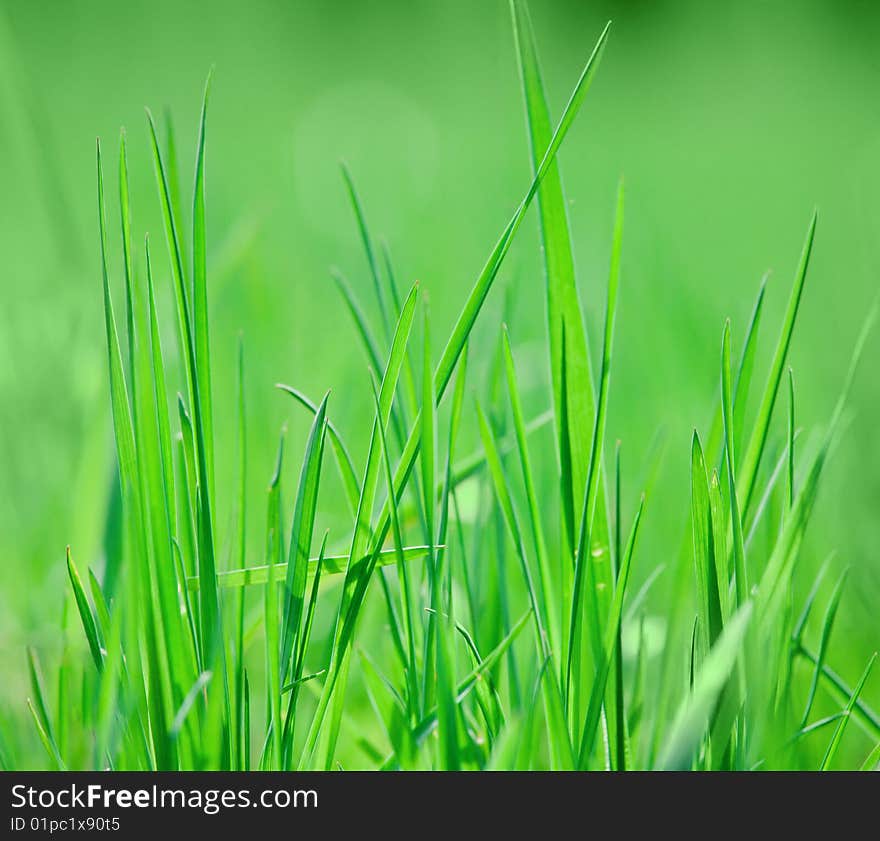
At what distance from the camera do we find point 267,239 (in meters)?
1.18

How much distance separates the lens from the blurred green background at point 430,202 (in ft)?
1.62

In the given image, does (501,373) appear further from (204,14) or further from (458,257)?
(204,14)

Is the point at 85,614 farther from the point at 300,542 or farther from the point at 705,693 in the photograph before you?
the point at 705,693

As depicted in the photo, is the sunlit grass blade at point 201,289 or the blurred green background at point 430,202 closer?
the sunlit grass blade at point 201,289

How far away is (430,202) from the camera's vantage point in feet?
4.50

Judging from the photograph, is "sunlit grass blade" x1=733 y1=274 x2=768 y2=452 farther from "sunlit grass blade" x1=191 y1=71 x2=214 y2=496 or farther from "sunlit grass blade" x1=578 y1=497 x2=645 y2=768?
"sunlit grass blade" x1=191 y1=71 x2=214 y2=496

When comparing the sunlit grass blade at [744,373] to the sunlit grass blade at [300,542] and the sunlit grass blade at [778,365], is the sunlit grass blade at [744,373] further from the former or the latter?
the sunlit grass blade at [300,542]

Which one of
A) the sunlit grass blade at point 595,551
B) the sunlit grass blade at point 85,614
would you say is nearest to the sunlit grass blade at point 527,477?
the sunlit grass blade at point 595,551

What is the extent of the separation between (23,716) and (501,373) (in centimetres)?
25

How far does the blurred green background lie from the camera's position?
492 mm

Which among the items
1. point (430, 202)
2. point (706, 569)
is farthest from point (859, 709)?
point (430, 202)

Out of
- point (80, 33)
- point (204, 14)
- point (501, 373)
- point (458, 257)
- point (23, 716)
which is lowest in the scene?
point (23, 716)
